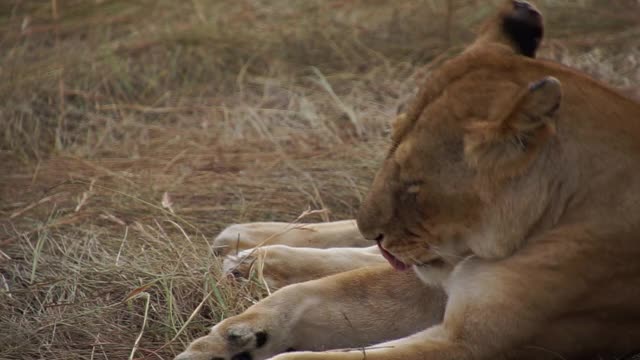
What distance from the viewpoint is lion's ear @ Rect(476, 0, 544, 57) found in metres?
3.02

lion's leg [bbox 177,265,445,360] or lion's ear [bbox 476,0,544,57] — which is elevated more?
lion's ear [bbox 476,0,544,57]

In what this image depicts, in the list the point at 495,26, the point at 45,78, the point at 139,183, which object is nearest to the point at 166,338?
the point at 495,26

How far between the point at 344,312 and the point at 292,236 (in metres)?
0.71

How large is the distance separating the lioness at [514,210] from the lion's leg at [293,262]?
0.60m

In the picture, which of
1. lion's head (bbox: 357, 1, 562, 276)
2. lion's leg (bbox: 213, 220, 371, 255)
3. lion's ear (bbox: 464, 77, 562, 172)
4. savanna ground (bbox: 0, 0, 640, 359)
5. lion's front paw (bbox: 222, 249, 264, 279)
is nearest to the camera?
Answer: lion's ear (bbox: 464, 77, 562, 172)

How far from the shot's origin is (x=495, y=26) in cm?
308

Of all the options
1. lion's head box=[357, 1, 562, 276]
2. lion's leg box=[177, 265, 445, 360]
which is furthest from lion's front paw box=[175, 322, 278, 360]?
lion's head box=[357, 1, 562, 276]

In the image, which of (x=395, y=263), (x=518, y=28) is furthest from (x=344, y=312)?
(x=518, y=28)

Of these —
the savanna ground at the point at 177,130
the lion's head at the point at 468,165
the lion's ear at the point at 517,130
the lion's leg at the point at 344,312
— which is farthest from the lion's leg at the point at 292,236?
the lion's ear at the point at 517,130

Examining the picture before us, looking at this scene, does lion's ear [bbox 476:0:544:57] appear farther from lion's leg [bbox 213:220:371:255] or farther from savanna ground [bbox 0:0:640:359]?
lion's leg [bbox 213:220:371:255]

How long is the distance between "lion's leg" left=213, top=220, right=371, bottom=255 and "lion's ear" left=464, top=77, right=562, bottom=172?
3.74 feet

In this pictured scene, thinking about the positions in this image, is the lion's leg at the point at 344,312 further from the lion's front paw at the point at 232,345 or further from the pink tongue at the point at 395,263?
the pink tongue at the point at 395,263

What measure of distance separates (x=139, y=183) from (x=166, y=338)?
59.5 inches

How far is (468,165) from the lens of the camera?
9.16 feet
